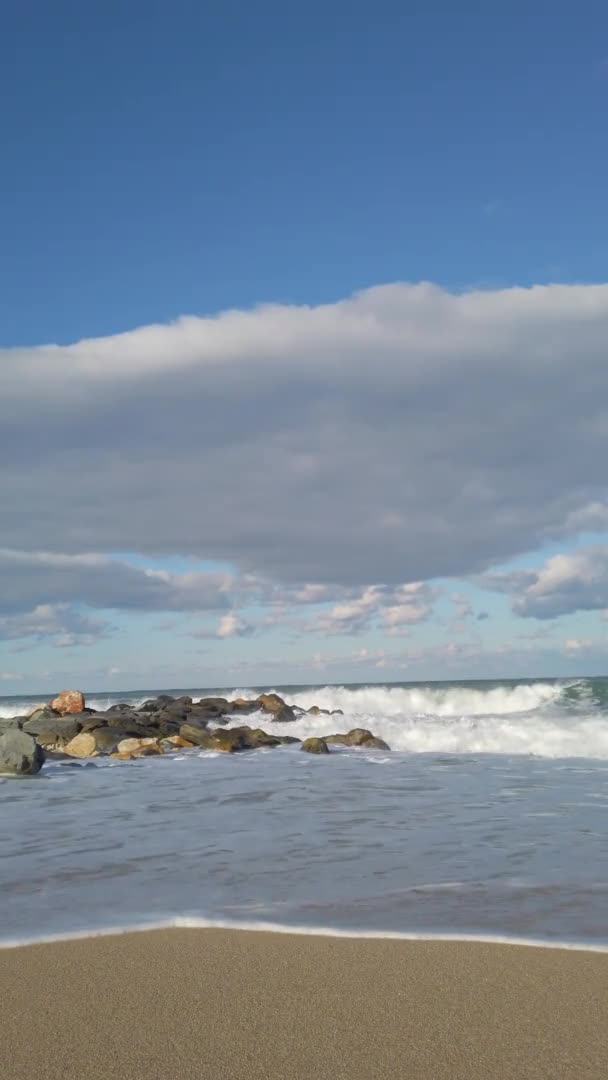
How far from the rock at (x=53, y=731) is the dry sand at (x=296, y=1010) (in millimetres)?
17911

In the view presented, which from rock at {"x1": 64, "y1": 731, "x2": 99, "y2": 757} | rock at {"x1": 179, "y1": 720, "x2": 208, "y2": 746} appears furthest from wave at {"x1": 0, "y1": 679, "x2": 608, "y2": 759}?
rock at {"x1": 64, "y1": 731, "x2": 99, "y2": 757}

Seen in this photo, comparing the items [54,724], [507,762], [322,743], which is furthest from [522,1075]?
[54,724]

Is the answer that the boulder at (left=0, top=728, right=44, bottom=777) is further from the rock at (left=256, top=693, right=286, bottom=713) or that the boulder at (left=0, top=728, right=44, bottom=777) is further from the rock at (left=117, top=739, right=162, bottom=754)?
the rock at (left=256, top=693, right=286, bottom=713)

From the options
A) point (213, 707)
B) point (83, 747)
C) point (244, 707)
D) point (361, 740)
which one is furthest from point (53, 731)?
point (244, 707)

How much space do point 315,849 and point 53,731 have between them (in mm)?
17098

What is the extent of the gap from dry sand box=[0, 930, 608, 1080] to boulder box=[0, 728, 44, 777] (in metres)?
10.9

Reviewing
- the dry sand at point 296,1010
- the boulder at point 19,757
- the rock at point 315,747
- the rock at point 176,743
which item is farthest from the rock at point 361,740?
the dry sand at point 296,1010

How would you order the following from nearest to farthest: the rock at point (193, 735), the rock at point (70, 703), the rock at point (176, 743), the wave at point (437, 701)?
the rock at point (176, 743)
the rock at point (193, 735)
the rock at point (70, 703)
the wave at point (437, 701)

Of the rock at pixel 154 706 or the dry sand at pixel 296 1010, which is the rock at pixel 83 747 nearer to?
the rock at pixel 154 706

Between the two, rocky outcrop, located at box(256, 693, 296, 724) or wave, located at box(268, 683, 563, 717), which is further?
wave, located at box(268, 683, 563, 717)

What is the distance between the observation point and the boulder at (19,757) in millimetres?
14938

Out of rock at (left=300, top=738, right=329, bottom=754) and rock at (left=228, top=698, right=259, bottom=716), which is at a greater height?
rock at (left=228, top=698, right=259, bottom=716)

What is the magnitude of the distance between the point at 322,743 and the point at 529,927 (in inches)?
593

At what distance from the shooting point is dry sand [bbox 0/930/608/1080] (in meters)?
3.12
